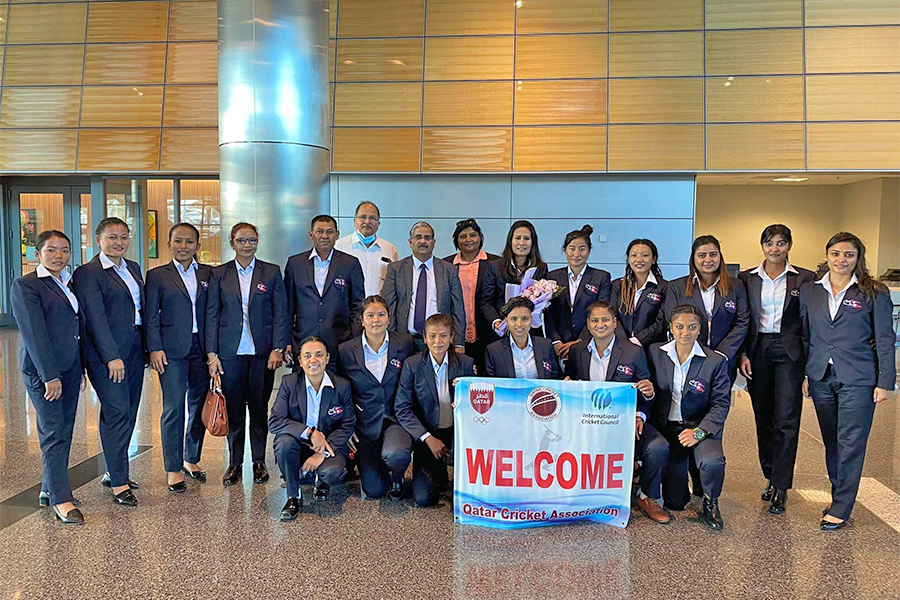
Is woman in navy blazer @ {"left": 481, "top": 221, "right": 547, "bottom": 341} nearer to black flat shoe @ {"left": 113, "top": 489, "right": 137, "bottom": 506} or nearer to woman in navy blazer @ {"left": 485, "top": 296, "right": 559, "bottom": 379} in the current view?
woman in navy blazer @ {"left": 485, "top": 296, "right": 559, "bottom": 379}

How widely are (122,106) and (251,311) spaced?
8.61 metres

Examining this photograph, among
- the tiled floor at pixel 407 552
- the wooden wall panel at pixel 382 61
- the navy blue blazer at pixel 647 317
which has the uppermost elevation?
the wooden wall panel at pixel 382 61

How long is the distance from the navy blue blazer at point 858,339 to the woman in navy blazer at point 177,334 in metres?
3.77

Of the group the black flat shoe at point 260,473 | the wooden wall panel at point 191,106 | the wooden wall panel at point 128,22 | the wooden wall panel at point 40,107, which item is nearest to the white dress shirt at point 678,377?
the black flat shoe at point 260,473

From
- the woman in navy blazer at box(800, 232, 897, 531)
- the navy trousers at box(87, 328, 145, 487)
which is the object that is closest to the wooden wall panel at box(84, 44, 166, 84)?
the navy trousers at box(87, 328, 145, 487)

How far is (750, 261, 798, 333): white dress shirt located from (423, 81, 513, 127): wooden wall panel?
6.99 m

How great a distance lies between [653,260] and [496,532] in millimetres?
2114

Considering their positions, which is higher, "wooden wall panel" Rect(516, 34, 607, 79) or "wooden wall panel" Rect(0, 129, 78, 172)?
"wooden wall panel" Rect(516, 34, 607, 79)

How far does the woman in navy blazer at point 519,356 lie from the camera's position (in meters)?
4.00

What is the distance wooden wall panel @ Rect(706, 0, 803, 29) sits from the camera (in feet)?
32.7

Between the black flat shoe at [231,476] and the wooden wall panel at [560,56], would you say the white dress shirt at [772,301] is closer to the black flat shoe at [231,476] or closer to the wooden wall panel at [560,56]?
the black flat shoe at [231,476]

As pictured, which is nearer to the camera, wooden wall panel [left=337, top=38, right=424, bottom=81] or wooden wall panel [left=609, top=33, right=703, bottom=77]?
wooden wall panel [left=609, top=33, right=703, bottom=77]

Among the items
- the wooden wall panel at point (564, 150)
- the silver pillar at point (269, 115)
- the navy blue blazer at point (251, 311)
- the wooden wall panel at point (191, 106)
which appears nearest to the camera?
the navy blue blazer at point (251, 311)

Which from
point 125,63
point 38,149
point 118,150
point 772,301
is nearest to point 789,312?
point 772,301
